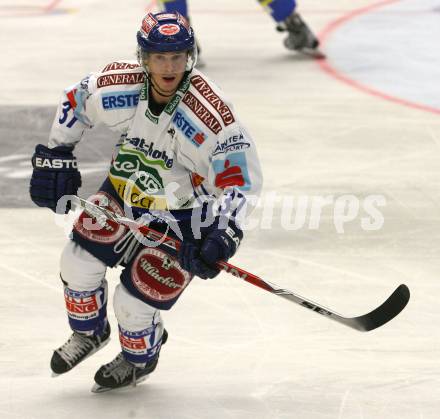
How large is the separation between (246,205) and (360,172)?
12.4 ft

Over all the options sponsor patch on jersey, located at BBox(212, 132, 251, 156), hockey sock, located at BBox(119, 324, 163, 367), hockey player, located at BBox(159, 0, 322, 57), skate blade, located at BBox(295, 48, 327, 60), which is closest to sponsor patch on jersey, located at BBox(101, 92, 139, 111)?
sponsor patch on jersey, located at BBox(212, 132, 251, 156)

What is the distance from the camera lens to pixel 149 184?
4.71 metres

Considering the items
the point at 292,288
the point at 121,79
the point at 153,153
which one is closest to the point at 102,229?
the point at 153,153

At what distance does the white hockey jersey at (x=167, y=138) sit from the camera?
4512mm

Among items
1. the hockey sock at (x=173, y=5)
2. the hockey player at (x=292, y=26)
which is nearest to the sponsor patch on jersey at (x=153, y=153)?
the hockey sock at (x=173, y=5)

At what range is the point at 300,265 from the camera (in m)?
6.59

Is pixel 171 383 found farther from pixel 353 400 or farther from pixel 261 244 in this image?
pixel 261 244

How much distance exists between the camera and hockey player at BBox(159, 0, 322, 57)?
11336 mm

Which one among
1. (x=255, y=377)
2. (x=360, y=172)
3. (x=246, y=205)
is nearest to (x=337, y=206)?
(x=360, y=172)

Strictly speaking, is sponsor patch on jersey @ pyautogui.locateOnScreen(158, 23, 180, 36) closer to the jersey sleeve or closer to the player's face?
the player's face

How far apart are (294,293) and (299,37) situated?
7.12 meters

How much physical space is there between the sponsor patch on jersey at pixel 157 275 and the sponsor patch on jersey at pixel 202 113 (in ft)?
1.87

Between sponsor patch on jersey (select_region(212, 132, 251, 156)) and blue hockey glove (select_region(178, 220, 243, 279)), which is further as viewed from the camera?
sponsor patch on jersey (select_region(212, 132, 251, 156))

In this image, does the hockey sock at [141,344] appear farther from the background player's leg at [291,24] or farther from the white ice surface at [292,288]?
the background player's leg at [291,24]
